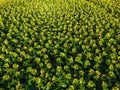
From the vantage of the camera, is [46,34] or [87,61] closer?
[87,61]

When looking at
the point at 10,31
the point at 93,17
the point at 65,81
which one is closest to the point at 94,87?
the point at 65,81

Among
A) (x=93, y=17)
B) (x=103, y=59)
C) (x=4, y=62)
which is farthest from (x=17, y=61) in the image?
(x=93, y=17)

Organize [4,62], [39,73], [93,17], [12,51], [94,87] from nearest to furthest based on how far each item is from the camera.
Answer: [94,87] < [39,73] < [4,62] < [12,51] < [93,17]

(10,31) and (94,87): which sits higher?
(10,31)

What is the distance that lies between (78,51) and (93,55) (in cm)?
65

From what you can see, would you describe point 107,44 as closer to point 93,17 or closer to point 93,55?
point 93,55

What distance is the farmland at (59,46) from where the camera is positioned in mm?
8039

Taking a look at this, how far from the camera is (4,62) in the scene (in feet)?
29.7

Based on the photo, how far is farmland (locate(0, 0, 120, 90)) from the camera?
804cm

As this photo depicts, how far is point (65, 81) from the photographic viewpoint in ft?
26.1

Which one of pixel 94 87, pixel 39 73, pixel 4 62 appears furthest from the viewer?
pixel 4 62

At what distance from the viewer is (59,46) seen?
10.0 meters

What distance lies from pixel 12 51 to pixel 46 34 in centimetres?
196

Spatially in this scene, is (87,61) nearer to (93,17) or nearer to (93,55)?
(93,55)
